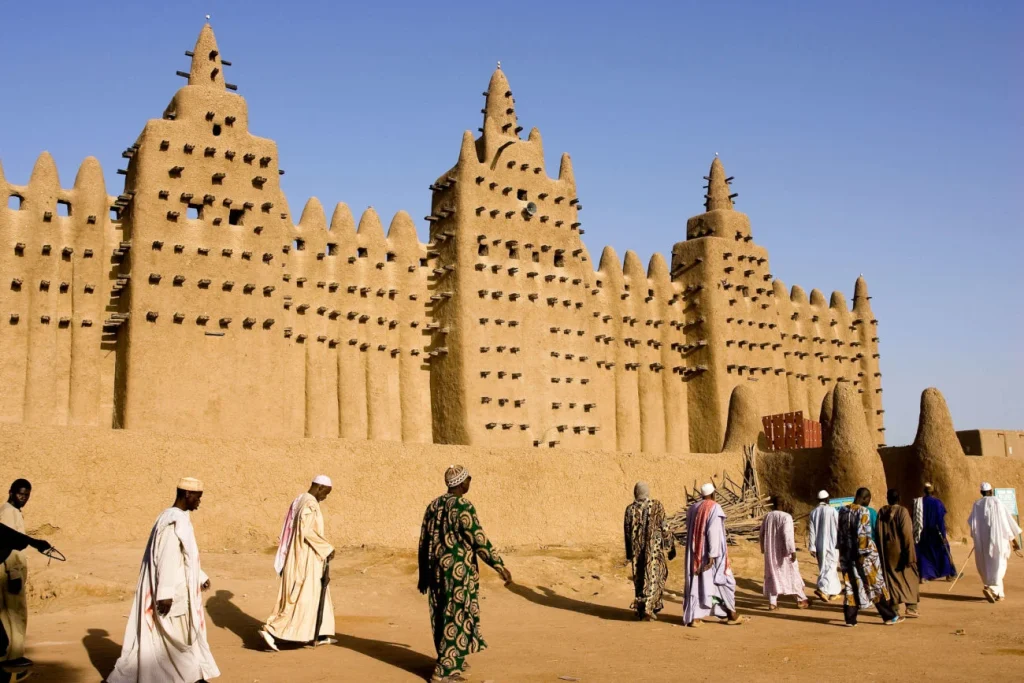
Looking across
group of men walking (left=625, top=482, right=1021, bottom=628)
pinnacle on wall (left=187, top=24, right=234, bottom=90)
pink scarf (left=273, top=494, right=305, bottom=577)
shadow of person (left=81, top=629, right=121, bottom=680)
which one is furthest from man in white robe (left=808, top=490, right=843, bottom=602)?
pinnacle on wall (left=187, top=24, right=234, bottom=90)

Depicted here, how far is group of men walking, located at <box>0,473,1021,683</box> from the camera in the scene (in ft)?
23.9

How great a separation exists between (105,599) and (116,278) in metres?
10.4

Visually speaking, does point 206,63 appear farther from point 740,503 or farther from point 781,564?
point 781,564

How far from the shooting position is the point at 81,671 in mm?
8195

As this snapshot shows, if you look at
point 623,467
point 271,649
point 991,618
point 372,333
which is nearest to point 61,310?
point 372,333

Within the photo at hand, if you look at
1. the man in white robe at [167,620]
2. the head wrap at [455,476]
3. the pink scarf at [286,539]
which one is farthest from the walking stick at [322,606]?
the man in white robe at [167,620]

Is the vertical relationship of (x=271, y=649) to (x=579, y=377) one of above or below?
below

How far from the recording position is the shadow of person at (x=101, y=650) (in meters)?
8.33

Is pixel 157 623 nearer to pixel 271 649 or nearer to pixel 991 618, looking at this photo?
pixel 271 649

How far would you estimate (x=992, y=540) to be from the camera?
13352mm

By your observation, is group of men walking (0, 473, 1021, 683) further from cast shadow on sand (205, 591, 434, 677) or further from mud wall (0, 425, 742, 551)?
mud wall (0, 425, 742, 551)

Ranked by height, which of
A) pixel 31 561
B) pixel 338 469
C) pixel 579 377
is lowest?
pixel 31 561

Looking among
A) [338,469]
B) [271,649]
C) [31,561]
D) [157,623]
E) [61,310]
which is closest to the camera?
[157,623]

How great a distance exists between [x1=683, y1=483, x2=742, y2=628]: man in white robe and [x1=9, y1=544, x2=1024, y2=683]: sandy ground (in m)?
0.25
